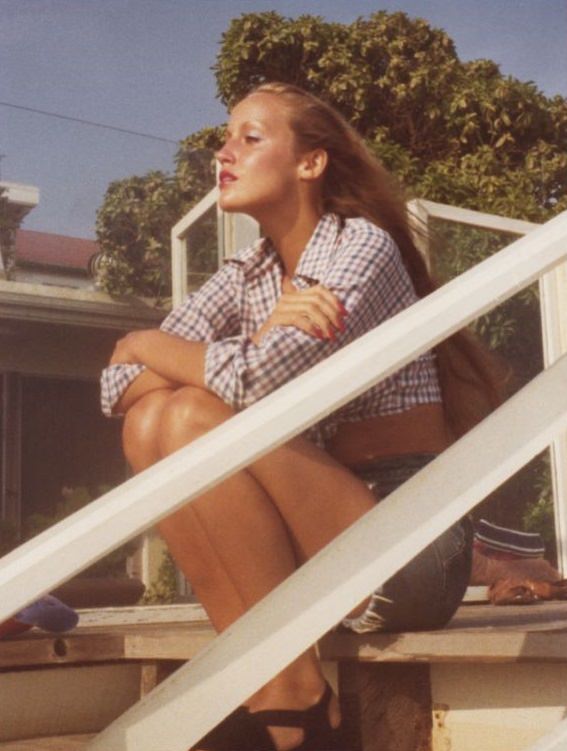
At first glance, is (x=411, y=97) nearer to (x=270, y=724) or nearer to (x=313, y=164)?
(x=313, y=164)

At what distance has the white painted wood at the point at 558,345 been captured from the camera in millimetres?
4649

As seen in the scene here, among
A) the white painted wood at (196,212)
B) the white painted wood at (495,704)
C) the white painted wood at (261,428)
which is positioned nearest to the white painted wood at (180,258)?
the white painted wood at (196,212)

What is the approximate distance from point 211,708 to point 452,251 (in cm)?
388

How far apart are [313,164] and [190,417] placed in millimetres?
639

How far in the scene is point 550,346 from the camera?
16.0 ft

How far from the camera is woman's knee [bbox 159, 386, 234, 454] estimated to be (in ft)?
5.38

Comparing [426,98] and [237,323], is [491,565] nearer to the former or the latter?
[237,323]

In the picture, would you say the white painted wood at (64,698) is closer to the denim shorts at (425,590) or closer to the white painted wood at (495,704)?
the denim shorts at (425,590)

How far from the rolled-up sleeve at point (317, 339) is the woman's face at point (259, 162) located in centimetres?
23

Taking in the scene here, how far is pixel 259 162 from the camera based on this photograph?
2.05 metres

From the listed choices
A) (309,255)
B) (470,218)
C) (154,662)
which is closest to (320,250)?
(309,255)

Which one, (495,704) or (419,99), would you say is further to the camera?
(419,99)

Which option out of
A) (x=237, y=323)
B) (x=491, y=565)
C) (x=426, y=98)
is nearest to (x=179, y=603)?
(x=491, y=565)

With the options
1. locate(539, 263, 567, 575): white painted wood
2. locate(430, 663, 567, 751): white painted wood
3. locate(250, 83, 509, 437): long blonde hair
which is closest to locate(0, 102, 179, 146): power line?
locate(539, 263, 567, 575): white painted wood
